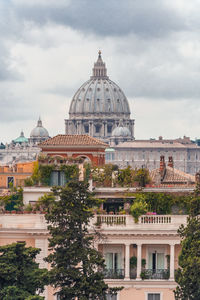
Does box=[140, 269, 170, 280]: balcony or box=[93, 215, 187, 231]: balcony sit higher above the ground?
box=[93, 215, 187, 231]: balcony

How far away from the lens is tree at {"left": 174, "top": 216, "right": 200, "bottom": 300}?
1826 inches

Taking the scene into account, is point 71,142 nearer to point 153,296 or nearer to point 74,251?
point 153,296

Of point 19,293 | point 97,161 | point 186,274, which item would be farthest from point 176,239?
point 97,161

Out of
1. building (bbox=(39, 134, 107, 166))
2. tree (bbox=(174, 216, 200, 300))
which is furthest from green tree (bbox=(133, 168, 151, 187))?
building (bbox=(39, 134, 107, 166))

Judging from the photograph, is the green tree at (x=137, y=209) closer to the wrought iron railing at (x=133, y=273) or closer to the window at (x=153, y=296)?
the wrought iron railing at (x=133, y=273)

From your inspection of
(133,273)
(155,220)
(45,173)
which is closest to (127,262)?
(133,273)

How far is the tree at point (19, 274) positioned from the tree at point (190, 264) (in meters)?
4.90

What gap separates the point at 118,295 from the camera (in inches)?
2007

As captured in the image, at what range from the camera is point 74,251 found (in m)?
45.8

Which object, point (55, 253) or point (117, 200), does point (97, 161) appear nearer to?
point (117, 200)

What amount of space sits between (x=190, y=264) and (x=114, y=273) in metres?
5.82

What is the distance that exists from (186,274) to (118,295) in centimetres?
518

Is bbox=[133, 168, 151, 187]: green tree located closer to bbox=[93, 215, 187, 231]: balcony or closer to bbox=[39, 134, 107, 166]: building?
bbox=[93, 215, 187, 231]: balcony

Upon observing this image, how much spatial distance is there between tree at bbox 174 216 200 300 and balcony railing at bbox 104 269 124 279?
3.75m
